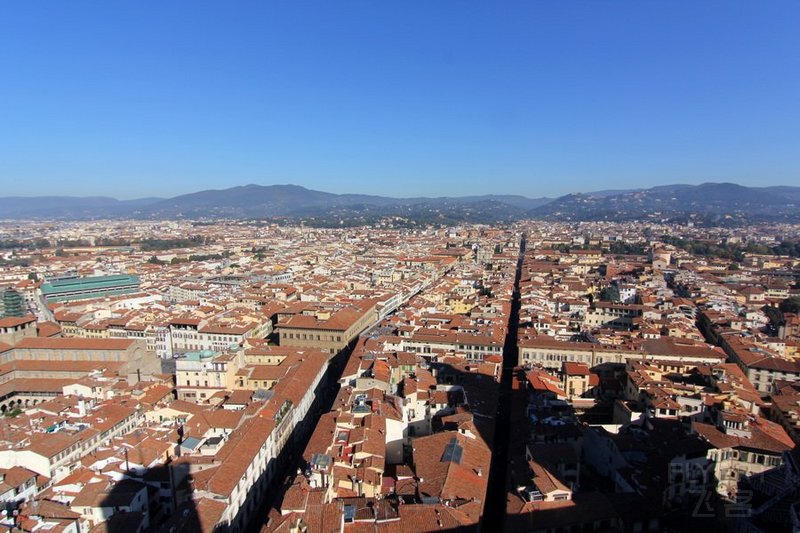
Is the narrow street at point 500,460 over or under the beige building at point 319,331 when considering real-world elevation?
under

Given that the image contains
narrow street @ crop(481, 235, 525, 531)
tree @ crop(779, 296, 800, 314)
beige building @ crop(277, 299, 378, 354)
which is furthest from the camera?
tree @ crop(779, 296, 800, 314)

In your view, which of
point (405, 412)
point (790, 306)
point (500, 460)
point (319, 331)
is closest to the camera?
point (500, 460)

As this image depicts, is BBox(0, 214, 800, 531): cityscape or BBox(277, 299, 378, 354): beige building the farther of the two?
BBox(277, 299, 378, 354): beige building

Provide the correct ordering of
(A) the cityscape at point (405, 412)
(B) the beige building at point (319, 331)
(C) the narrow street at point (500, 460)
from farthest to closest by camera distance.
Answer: (B) the beige building at point (319, 331) < (C) the narrow street at point (500, 460) < (A) the cityscape at point (405, 412)

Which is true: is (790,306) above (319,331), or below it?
below

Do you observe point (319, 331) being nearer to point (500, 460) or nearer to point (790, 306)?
point (500, 460)

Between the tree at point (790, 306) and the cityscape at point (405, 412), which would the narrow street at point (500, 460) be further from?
the tree at point (790, 306)

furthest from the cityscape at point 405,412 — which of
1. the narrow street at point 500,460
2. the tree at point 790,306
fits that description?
the tree at point 790,306

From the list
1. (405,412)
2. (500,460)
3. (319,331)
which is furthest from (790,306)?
(405,412)

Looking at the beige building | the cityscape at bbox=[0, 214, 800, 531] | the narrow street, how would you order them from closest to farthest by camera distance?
the cityscape at bbox=[0, 214, 800, 531] → the narrow street → the beige building

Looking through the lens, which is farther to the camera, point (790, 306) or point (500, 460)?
point (790, 306)

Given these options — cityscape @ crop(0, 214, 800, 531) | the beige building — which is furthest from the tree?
the beige building

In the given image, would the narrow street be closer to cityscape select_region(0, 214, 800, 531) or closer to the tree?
cityscape select_region(0, 214, 800, 531)

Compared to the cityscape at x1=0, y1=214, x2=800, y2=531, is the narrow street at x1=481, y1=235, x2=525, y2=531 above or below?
below
